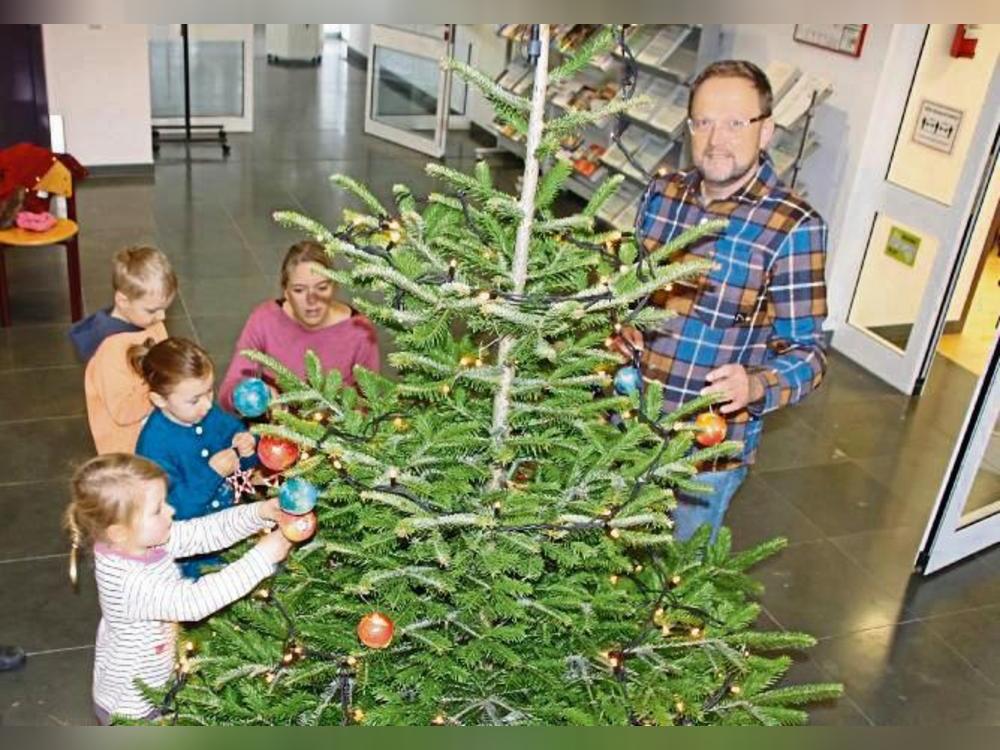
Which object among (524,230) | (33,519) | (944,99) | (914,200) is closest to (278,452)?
(524,230)

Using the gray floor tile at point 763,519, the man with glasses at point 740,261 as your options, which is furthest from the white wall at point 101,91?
the man with glasses at point 740,261

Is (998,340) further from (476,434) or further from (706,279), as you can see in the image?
(476,434)

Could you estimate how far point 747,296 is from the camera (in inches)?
110

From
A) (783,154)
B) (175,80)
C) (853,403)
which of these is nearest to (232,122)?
(175,80)

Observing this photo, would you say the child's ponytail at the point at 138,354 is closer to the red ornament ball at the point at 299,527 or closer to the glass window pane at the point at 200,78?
the red ornament ball at the point at 299,527

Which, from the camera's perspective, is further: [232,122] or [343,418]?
[232,122]

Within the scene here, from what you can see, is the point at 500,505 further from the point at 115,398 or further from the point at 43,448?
the point at 43,448

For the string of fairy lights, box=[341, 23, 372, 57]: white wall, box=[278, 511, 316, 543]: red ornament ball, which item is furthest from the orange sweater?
box=[341, 23, 372, 57]: white wall

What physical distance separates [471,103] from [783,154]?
5.81 m

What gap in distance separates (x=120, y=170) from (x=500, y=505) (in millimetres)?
8297

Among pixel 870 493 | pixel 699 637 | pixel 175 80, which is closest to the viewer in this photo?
pixel 699 637

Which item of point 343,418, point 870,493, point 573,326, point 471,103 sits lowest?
point 870,493

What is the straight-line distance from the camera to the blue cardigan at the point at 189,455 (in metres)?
2.96

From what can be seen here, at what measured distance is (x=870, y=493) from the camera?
17.6 ft
